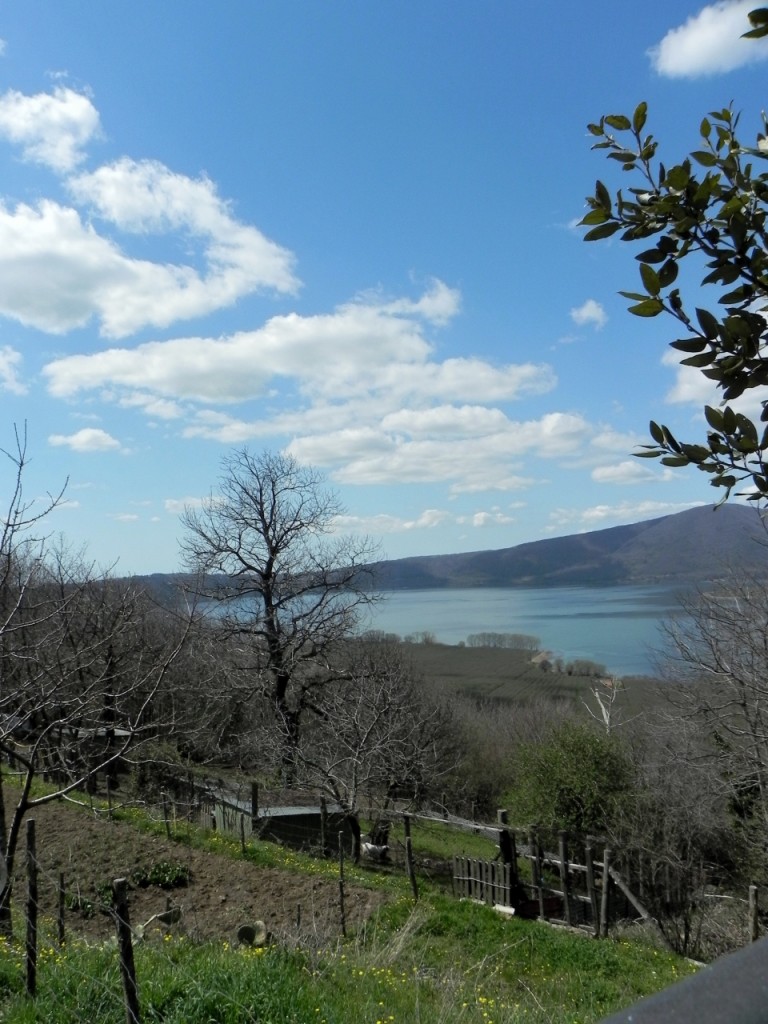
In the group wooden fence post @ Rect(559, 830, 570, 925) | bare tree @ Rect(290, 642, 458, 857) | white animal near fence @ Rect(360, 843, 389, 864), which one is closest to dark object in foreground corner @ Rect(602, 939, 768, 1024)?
wooden fence post @ Rect(559, 830, 570, 925)

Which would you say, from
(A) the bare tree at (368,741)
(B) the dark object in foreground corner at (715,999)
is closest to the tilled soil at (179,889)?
(A) the bare tree at (368,741)

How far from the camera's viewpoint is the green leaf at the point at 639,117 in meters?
2.01

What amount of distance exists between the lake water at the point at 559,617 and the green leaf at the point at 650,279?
22374 millimetres

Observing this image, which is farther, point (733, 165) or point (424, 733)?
point (424, 733)

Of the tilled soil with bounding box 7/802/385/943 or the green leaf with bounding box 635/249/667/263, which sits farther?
the tilled soil with bounding box 7/802/385/943

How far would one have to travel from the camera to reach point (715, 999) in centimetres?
68

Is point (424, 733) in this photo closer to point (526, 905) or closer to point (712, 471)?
point (526, 905)

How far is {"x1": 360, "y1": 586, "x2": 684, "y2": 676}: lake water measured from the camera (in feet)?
214

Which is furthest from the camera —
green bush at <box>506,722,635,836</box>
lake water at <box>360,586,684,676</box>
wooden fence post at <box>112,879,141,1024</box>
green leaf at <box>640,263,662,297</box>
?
lake water at <box>360,586,684,676</box>

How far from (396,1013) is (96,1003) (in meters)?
1.84

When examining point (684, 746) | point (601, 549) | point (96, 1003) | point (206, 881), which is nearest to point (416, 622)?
point (601, 549)

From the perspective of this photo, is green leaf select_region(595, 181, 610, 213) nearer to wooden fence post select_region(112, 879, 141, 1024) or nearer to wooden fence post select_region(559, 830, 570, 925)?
wooden fence post select_region(112, 879, 141, 1024)

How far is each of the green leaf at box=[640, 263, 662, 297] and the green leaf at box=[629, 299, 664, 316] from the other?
0.02 meters

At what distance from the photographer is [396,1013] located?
5.15m
